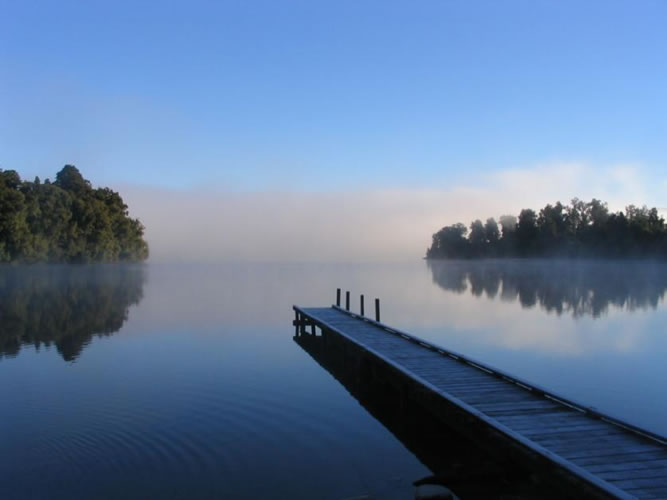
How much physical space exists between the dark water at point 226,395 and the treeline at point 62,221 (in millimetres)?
32983

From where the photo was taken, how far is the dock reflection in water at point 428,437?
6711 millimetres

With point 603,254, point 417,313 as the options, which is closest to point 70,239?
point 417,313

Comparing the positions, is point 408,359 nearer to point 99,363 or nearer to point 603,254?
point 99,363

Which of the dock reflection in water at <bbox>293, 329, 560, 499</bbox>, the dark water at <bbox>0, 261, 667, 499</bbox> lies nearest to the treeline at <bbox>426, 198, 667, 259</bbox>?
the dark water at <bbox>0, 261, 667, 499</bbox>

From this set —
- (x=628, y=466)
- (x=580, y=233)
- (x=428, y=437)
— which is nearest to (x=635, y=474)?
(x=628, y=466)

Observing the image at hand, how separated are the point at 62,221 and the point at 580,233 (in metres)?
80.1

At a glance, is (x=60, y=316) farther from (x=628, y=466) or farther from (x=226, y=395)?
(x=628, y=466)

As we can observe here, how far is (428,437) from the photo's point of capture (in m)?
8.97

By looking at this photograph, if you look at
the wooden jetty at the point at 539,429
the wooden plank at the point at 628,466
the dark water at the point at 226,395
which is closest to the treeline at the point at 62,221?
the dark water at the point at 226,395

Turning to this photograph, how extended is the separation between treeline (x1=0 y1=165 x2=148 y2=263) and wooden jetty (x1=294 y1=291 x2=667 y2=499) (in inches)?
2090

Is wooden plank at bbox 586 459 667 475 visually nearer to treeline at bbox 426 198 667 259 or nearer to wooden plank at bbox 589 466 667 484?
wooden plank at bbox 589 466 667 484

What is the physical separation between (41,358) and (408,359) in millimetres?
9576

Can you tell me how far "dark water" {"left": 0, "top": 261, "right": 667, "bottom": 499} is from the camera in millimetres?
6969

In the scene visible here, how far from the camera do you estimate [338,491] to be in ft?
21.8
